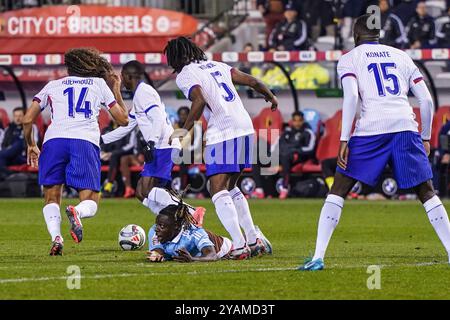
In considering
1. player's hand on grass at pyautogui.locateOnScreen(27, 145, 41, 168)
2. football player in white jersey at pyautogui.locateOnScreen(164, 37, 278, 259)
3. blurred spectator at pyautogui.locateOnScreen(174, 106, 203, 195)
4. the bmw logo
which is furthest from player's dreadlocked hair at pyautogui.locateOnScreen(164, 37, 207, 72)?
the bmw logo

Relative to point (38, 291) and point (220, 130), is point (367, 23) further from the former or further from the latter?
point (38, 291)

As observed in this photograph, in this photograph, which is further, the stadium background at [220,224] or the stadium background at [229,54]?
the stadium background at [229,54]

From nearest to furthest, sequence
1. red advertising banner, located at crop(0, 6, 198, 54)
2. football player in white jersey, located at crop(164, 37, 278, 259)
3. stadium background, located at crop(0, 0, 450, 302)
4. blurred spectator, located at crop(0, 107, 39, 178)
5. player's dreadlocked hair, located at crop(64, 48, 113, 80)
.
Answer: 1. stadium background, located at crop(0, 0, 450, 302)
2. football player in white jersey, located at crop(164, 37, 278, 259)
3. player's dreadlocked hair, located at crop(64, 48, 113, 80)
4. blurred spectator, located at crop(0, 107, 39, 178)
5. red advertising banner, located at crop(0, 6, 198, 54)

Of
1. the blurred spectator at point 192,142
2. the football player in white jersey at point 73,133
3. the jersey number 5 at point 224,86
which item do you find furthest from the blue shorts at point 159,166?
the blurred spectator at point 192,142

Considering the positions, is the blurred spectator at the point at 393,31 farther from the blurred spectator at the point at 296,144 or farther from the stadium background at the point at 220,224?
the blurred spectator at the point at 296,144

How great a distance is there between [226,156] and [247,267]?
1376 millimetres

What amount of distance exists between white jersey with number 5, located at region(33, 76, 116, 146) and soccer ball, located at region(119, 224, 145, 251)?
4.34 feet

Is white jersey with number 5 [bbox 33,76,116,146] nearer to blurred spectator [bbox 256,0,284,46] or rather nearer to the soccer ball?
the soccer ball

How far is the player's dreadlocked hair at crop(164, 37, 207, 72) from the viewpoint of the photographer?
13.4m

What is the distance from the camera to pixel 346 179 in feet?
38.0

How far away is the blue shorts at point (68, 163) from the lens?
13.8 meters
